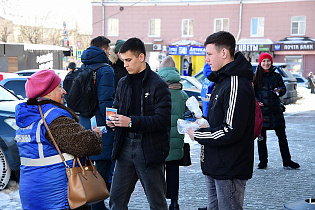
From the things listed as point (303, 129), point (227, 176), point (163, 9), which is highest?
point (163, 9)

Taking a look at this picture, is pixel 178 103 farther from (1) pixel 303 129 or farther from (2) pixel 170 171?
(1) pixel 303 129

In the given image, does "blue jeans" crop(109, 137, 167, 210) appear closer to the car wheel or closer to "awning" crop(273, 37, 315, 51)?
the car wheel

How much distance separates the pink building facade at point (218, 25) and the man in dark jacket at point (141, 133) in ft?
96.3

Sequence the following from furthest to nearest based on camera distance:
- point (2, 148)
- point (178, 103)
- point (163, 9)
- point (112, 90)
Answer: point (163, 9) → point (2, 148) → point (178, 103) → point (112, 90)

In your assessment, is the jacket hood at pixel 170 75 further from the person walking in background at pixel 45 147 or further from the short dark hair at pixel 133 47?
the person walking in background at pixel 45 147

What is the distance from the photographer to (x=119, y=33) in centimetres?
4081

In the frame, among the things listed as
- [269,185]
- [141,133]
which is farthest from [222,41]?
[269,185]

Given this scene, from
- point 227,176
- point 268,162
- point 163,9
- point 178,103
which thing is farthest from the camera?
point 163,9

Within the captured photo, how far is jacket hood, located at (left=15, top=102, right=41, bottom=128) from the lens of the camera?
10.8ft

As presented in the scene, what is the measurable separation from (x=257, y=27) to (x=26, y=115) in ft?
118

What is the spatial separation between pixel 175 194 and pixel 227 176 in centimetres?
213

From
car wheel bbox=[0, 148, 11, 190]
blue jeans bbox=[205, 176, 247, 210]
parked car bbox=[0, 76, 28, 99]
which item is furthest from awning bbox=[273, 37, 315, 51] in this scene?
blue jeans bbox=[205, 176, 247, 210]

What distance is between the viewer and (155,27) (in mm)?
40094

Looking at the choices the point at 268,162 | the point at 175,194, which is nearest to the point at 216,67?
the point at 175,194
